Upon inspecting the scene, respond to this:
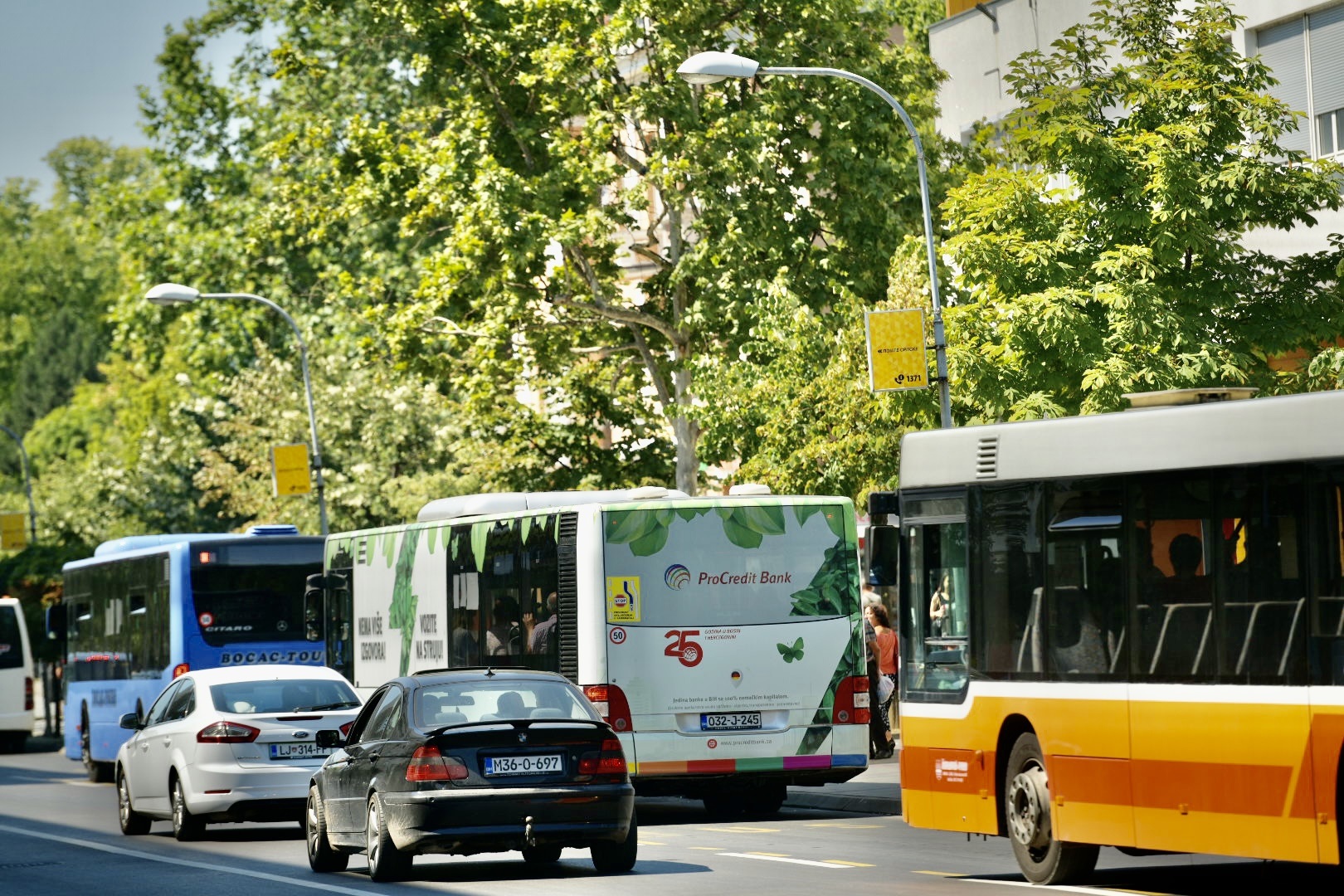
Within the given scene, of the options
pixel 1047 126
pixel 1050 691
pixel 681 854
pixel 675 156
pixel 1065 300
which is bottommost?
pixel 681 854

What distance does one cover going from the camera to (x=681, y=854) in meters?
17.4

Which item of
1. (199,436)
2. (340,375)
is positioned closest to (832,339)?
(340,375)

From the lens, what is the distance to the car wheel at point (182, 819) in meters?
20.6

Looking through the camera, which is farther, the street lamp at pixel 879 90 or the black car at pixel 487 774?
the street lamp at pixel 879 90

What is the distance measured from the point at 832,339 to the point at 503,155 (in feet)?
27.9

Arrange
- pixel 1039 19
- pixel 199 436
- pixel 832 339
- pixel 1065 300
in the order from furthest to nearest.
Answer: pixel 199 436
pixel 1039 19
pixel 832 339
pixel 1065 300

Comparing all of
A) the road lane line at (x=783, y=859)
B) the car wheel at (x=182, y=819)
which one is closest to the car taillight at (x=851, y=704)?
the road lane line at (x=783, y=859)

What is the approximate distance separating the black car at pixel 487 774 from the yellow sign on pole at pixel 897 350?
30.1 ft

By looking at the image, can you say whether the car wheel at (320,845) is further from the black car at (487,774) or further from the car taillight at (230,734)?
the car taillight at (230,734)

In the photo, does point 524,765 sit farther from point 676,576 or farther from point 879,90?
point 879,90

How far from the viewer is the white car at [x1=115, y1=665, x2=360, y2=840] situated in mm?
20078

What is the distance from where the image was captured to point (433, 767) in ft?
49.2

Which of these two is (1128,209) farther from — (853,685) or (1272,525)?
(1272,525)

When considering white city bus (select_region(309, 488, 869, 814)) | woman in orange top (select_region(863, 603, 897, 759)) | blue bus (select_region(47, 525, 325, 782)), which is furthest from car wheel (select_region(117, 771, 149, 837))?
woman in orange top (select_region(863, 603, 897, 759))
